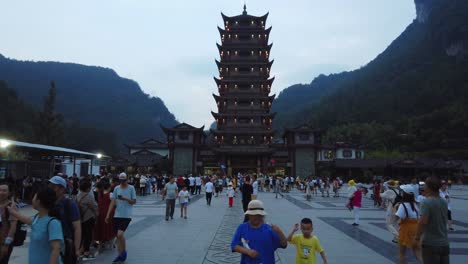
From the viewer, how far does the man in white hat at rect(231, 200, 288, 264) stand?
139 inches

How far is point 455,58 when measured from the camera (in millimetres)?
102000

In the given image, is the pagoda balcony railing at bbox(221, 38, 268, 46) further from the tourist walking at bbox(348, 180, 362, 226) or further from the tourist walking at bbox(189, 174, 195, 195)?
the tourist walking at bbox(348, 180, 362, 226)

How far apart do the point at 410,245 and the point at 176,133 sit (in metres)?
48.2

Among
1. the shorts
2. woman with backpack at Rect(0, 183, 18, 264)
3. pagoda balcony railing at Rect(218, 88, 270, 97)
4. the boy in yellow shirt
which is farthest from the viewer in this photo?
pagoda balcony railing at Rect(218, 88, 270, 97)

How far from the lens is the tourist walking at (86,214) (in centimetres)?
687

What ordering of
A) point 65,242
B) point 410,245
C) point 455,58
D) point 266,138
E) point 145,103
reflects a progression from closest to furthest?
1. point 65,242
2. point 410,245
3. point 266,138
4. point 455,58
5. point 145,103

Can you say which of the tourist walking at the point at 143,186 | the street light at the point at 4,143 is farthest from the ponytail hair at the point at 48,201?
the tourist walking at the point at 143,186

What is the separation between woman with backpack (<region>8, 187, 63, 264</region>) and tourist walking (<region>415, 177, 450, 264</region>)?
4019mm

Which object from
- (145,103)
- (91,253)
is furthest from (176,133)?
(145,103)

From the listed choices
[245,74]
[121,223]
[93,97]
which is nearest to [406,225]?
[121,223]

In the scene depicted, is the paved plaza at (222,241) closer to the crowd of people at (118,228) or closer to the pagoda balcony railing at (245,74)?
the crowd of people at (118,228)

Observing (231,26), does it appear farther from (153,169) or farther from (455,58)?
(455,58)

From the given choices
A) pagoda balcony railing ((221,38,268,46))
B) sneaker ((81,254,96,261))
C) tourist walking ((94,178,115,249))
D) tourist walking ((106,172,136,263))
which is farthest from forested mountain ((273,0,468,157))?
sneaker ((81,254,96,261))

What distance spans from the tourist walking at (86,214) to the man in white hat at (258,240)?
426 cm
